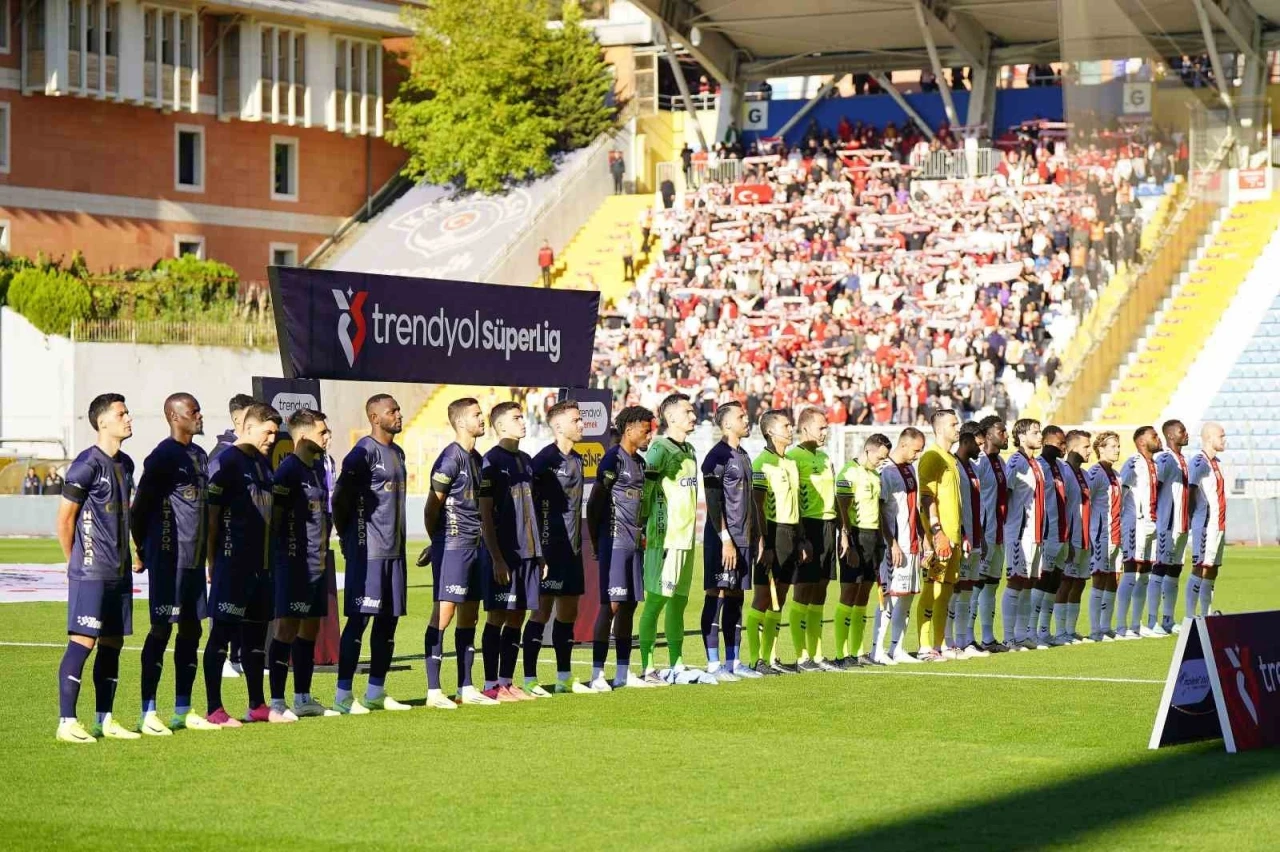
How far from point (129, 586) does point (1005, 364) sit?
2839 centimetres

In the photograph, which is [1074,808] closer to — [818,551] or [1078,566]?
[818,551]

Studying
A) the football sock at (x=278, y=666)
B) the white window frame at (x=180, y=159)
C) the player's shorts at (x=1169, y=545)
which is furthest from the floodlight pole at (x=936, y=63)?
the football sock at (x=278, y=666)

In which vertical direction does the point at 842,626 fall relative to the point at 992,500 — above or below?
below

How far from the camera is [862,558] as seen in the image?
1705 cm

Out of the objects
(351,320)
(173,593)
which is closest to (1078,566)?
(351,320)

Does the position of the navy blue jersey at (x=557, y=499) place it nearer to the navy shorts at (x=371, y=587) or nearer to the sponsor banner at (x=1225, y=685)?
the navy shorts at (x=371, y=587)

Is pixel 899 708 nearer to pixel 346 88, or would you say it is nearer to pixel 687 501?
pixel 687 501

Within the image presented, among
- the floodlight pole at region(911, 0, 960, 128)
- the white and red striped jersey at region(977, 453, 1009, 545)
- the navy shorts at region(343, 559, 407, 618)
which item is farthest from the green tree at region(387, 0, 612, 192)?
the navy shorts at region(343, 559, 407, 618)

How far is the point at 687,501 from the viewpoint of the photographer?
612 inches

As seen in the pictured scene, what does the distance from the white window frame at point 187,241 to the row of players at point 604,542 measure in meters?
37.1

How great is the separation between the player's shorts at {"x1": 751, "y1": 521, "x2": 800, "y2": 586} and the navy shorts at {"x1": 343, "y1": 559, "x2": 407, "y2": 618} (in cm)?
360

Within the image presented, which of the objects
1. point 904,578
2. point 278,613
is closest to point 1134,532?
point 904,578

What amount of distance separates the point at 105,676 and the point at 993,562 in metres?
8.82

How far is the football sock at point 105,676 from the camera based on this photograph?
40.6ft
